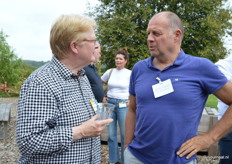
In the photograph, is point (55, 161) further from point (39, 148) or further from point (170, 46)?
point (170, 46)

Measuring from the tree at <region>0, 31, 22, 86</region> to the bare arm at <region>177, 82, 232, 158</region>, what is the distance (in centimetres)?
1559

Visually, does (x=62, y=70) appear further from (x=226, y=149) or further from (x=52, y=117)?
(x=226, y=149)

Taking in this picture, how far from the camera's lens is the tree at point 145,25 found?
18.6m

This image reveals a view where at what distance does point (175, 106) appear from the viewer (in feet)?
5.84

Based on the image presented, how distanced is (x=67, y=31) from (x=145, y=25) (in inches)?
771

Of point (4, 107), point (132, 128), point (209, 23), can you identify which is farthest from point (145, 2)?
point (132, 128)

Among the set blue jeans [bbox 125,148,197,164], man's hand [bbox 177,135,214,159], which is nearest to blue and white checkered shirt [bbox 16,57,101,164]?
blue jeans [bbox 125,148,197,164]

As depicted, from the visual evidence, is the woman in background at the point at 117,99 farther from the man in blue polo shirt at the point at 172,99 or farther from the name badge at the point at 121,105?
the man in blue polo shirt at the point at 172,99

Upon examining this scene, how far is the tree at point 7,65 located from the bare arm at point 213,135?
51.1 ft

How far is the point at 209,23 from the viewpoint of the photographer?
19.5 m

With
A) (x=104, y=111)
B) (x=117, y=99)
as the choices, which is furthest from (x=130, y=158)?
(x=117, y=99)

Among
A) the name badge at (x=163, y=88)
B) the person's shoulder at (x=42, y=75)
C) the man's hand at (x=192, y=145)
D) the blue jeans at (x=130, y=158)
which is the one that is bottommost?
the blue jeans at (x=130, y=158)

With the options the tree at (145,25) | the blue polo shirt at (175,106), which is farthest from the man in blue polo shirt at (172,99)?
the tree at (145,25)

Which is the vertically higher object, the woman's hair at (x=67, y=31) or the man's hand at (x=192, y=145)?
the woman's hair at (x=67, y=31)
